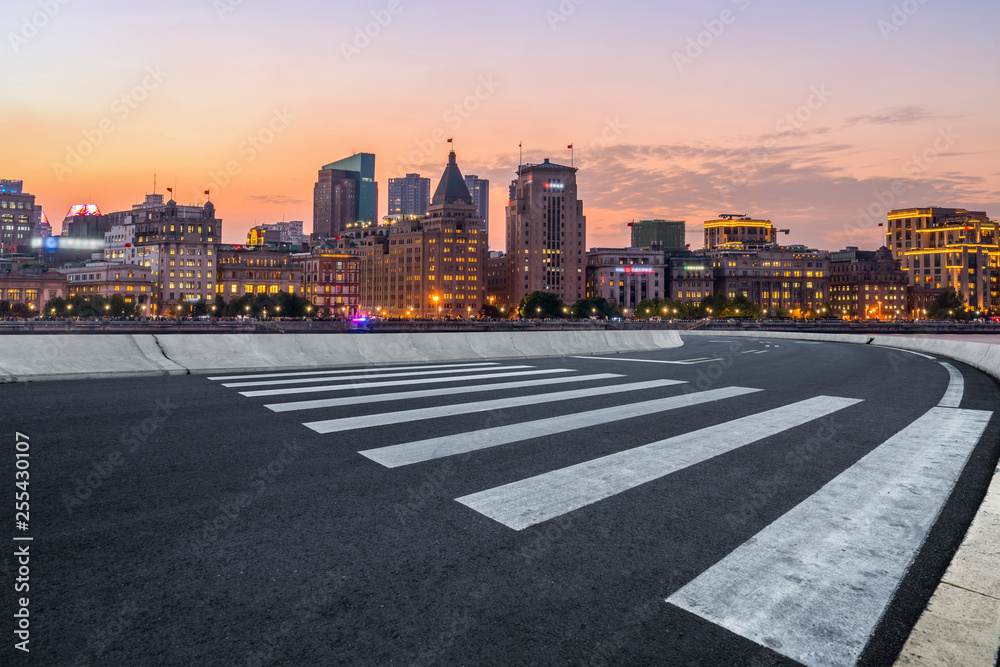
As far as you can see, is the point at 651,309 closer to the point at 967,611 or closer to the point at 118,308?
the point at 118,308

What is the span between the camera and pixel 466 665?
2.46m

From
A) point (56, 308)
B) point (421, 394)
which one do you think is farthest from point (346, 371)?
point (56, 308)

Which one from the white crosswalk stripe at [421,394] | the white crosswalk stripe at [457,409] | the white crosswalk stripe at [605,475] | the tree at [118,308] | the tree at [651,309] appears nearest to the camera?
the white crosswalk stripe at [605,475]

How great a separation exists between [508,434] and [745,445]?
262 cm

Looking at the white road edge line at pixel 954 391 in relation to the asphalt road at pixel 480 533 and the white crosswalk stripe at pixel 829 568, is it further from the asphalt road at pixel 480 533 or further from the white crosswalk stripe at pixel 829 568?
the white crosswalk stripe at pixel 829 568

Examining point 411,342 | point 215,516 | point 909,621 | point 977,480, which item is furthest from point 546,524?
point 411,342

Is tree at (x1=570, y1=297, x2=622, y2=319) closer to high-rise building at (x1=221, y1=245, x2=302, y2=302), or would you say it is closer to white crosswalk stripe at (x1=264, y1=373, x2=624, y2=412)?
high-rise building at (x1=221, y1=245, x2=302, y2=302)

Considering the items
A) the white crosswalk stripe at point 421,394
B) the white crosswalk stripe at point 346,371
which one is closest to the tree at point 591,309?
the white crosswalk stripe at point 346,371

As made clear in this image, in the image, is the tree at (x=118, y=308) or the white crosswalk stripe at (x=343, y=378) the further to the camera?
the tree at (x=118, y=308)

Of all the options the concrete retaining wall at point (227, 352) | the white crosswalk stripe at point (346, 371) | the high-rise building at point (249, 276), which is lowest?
the white crosswalk stripe at point (346, 371)

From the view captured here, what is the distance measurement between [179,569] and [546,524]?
7.30ft

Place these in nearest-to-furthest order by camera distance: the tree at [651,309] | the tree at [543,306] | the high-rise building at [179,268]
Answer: the tree at [543,306] < the high-rise building at [179,268] < the tree at [651,309]

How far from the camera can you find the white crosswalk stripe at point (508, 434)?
19.0 ft

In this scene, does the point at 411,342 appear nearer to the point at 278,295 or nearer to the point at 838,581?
the point at 838,581
